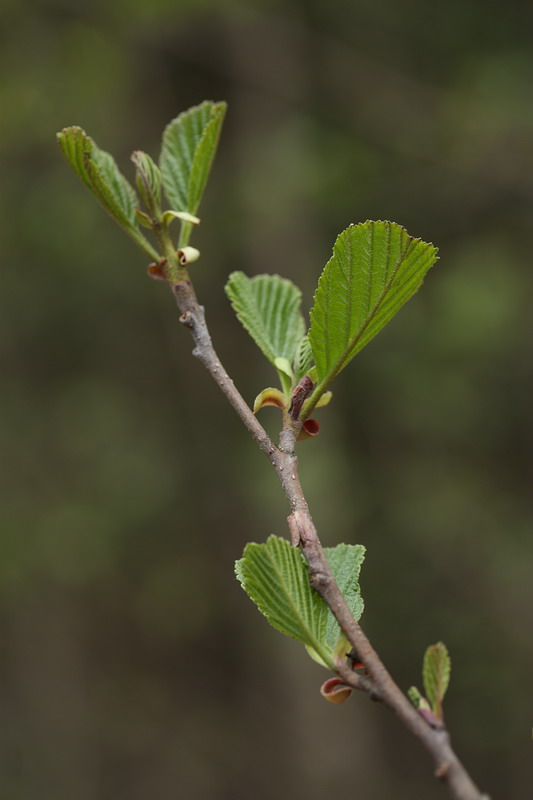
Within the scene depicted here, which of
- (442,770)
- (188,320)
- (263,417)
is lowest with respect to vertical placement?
(442,770)

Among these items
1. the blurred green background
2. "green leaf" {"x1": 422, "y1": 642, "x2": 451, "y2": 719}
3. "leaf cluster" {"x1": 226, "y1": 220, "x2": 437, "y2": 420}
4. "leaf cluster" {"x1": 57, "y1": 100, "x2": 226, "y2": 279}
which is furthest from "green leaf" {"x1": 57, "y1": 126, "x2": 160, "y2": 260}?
the blurred green background

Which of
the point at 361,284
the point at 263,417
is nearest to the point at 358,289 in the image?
the point at 361,284

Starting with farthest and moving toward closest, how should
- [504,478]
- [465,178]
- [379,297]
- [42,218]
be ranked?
[504,478] < [42,218] < [465,178] < [379,297]

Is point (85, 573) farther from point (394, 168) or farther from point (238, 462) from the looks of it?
point (394, 168)

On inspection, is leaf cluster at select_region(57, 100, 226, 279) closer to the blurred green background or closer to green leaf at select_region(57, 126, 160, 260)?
green leaf at select_region(57, 126, 160, 260)

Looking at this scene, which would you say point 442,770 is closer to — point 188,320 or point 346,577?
point 346,577

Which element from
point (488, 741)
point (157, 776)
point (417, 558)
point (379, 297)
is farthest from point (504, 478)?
point (379, 297)
